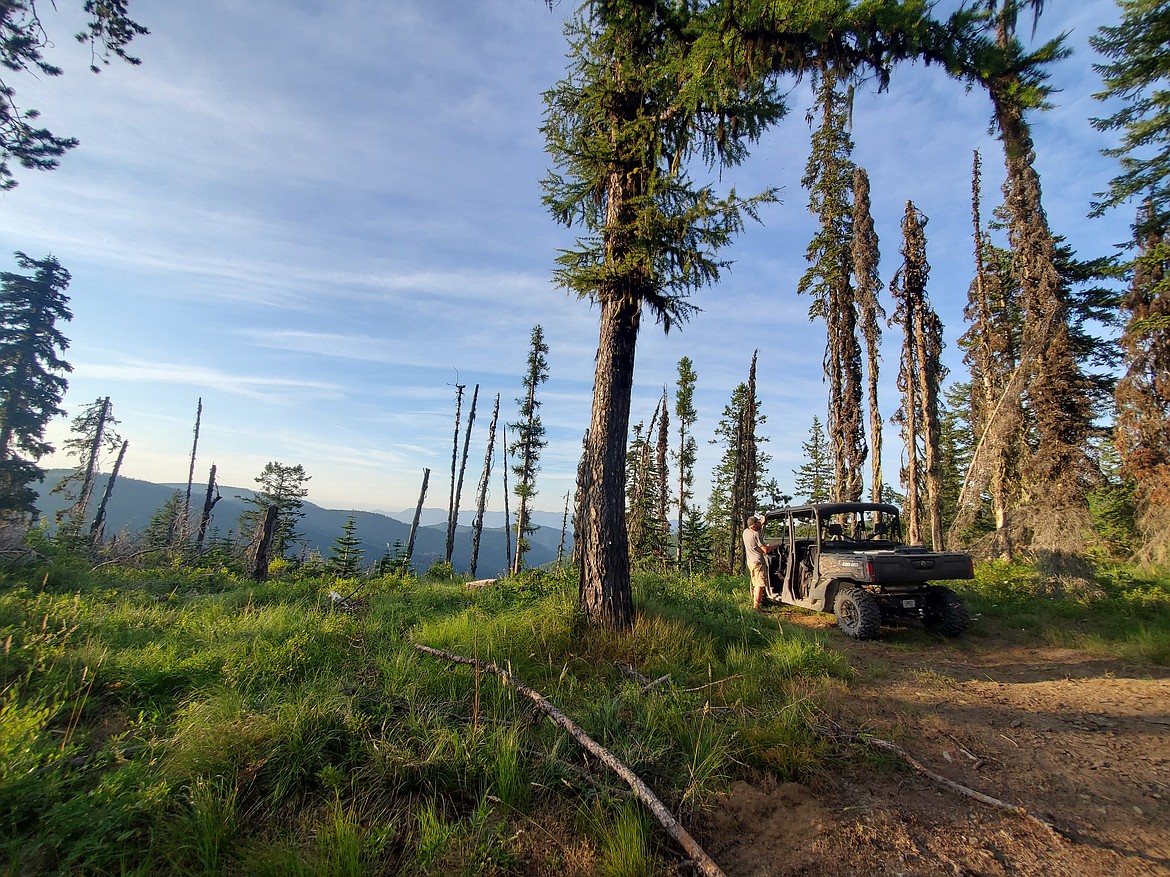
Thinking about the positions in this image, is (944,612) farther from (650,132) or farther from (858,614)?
(650,132)

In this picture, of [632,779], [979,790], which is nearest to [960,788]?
[979,790]

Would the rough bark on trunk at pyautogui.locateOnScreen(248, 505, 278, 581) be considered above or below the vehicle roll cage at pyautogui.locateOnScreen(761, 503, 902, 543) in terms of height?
below

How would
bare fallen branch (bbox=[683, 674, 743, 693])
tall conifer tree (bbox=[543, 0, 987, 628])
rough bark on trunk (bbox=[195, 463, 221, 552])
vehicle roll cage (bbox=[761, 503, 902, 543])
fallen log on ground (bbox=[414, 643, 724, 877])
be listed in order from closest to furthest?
fallen log on ground (bbox=[414, 643, 724, 877]) → bare fallen branch (bbox=[683, 674, 743, 693]) → tall conifer tree (bbox=[543, 0, 987, 628]) → vehicle roll cage (bbox=[761, 503, 902, 543]) → rough bark on trunk (bbox=[195, 463, 221, 552])

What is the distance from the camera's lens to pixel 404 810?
8.87ft

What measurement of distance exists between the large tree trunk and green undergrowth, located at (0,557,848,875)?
38 cm

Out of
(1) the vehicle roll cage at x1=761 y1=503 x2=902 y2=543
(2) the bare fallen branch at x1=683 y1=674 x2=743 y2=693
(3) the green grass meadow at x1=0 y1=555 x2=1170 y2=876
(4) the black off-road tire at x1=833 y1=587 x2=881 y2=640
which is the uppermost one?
(1) the vehicle roll cage at x1=761 y1=503 x2=902 y2=543

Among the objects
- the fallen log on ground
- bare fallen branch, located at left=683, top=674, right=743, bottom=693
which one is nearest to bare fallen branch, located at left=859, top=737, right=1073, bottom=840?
bare fallen branch, located at left=683, top=674, right=743, bottom=693

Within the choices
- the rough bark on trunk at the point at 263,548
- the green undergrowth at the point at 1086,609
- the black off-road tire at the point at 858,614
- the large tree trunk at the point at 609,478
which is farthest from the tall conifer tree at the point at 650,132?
the rough bark on trunk at the point at 263,548

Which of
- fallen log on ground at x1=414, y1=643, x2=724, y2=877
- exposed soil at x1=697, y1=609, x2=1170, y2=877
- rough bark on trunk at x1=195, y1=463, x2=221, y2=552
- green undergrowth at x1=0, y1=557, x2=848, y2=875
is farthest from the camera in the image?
rough bark on trunk at x1=195, y1=463, x2=221, y2=552

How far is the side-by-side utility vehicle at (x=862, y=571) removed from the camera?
723 centimetres

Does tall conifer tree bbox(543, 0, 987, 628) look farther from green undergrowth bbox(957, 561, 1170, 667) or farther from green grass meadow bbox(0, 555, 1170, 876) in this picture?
green undergrowth bbox(957, 561, 1170, 667)

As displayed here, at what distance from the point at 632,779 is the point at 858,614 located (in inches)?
244

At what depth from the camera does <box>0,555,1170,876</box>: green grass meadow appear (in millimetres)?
Answer: 2355

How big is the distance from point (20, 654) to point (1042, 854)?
798cm
